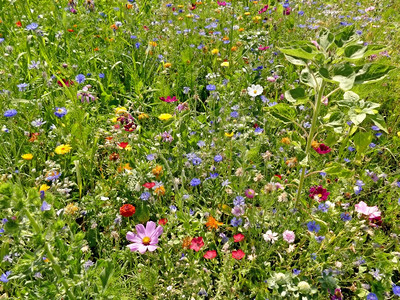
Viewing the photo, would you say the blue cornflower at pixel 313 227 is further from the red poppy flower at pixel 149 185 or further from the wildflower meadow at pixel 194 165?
the red poppy flower at pixel 149 185

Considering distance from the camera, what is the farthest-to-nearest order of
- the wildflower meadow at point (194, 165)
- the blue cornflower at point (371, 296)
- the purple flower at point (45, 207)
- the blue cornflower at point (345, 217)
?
1. the blue cornflower at point (345, 217)
2. the blue cornflower at point (371, 296)
3. the wildflower meadow at point (194, 165)
4. the purple flower at point (45, 207)

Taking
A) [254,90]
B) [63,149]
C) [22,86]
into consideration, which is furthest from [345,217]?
[22,86]

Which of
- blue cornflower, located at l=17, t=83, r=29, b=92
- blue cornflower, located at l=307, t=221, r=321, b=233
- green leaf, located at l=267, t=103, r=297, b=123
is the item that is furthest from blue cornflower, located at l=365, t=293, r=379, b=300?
blue cornflower, located at l=17, t=83, r=29, b=92

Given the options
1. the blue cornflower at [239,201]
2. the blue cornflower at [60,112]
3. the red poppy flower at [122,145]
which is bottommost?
the blue cornflower at [239,201]

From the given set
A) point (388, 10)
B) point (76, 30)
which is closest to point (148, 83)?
point (76, 30)

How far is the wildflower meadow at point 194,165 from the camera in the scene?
1473mm

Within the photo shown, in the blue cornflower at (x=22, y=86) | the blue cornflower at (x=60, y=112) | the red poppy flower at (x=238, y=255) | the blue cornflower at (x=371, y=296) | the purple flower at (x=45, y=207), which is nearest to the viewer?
the purple flower at (x=45, y=207)

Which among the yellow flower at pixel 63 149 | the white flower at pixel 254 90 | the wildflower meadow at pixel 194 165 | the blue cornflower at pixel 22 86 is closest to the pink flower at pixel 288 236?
the wildflower meadow at pixel 194 165

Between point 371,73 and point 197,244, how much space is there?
1173mm

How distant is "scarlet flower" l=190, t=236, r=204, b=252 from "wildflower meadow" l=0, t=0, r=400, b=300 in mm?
12

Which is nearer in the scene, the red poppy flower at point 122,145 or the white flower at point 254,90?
the red poppy flower at point 122,145

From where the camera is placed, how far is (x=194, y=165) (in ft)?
7.54

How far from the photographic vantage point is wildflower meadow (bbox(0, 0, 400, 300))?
1473 millimetres

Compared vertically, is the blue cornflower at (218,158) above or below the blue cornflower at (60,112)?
below
